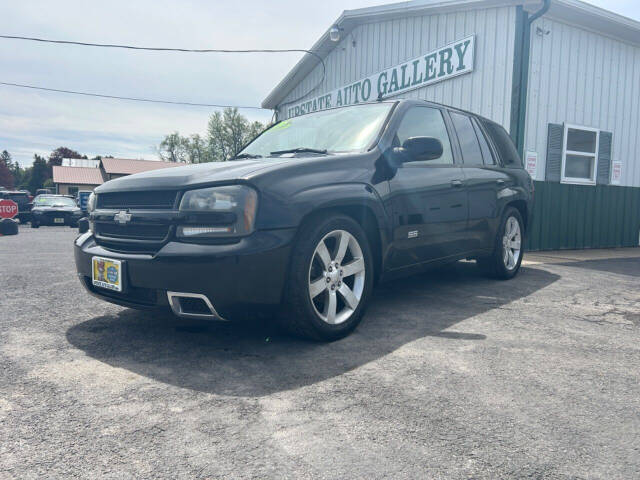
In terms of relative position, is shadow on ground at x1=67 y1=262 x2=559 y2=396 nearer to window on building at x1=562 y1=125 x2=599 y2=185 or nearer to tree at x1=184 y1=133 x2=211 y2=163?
window on building at x1=562 y1=125 x2=599 y2=185

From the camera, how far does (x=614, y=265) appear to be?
23.5ft

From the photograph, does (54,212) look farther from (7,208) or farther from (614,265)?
(614,265)

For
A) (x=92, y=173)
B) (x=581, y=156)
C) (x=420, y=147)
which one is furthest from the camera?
(x=92, y=173)

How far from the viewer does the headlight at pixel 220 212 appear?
2641 millimetres

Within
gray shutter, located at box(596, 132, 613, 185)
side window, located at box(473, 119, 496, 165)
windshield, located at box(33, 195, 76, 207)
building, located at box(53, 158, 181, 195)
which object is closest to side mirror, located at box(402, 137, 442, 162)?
side window, located at box(473, 119, 496, 165)

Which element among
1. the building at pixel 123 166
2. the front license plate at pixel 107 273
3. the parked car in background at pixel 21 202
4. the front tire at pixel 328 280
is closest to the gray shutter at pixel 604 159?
the front tire at pixel 328 280

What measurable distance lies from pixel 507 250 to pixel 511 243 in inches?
4.9

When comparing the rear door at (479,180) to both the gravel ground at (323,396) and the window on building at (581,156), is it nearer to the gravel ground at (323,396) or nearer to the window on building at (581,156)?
the gravel ground at (323,396)

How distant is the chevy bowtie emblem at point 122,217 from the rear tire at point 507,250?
3.57 meters

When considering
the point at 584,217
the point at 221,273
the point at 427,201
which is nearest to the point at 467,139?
the point at 427,201

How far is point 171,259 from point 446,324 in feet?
6.48

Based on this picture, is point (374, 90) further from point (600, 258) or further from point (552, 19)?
point (600, 258)

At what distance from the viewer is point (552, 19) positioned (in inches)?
336

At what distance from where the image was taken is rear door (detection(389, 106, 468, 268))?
11.9 feet
